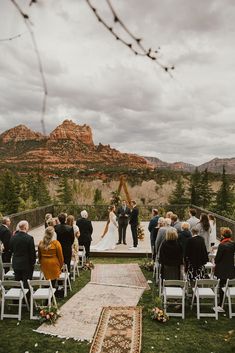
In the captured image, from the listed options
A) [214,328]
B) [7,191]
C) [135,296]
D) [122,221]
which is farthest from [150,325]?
[7,191]

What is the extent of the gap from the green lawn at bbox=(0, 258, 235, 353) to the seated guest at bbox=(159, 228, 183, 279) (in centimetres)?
81

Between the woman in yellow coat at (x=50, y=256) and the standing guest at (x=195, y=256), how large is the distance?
2.53m

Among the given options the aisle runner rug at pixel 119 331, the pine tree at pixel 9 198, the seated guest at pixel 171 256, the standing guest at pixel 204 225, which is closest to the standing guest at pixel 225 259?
the seated guest at pixel 171 256

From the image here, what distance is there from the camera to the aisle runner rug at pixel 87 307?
6.55 m

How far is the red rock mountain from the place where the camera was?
80.6 metres

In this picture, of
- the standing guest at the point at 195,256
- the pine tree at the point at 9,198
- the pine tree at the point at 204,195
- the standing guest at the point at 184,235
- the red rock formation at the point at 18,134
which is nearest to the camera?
the standing guest at the point at 195,256

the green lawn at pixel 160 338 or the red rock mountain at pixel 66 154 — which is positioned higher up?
the red rock mountain at pixel 66 154

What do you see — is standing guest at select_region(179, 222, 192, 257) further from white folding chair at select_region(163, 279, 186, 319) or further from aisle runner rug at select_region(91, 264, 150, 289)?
aisle runner rug at select_region(91, 264, 150, 289)

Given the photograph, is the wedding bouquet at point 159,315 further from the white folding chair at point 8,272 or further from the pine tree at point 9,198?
the pine tree at point 9,198

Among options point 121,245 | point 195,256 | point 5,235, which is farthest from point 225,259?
point 121,245

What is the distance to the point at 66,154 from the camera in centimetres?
9981

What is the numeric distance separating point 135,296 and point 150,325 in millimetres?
1798

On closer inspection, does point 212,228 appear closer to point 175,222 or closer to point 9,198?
point 175,222

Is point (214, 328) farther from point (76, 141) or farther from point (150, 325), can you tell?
point (76, 141)
